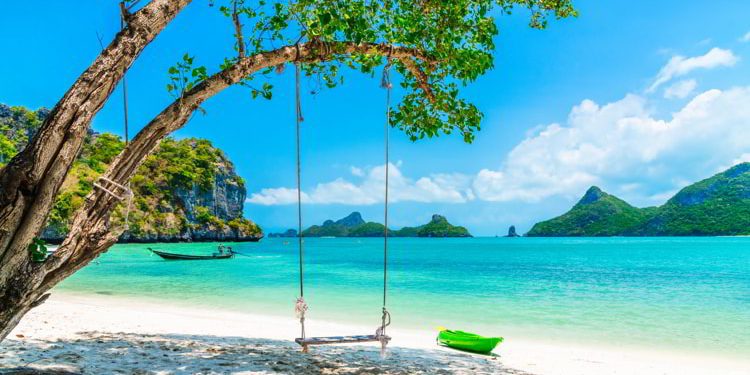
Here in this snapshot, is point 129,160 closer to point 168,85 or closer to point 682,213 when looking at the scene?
point 168,85

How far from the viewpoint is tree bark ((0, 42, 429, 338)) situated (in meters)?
3.63

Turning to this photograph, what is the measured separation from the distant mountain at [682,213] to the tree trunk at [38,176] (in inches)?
5703

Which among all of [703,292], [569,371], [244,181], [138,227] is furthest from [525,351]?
[244,181]

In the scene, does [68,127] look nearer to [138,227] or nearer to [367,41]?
[367,41]

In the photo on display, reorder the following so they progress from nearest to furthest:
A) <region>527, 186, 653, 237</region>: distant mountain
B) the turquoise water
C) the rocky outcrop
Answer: the turquoise water, the rocky outcrop, <region>527, 186, 653, 237</region>: distant mountain

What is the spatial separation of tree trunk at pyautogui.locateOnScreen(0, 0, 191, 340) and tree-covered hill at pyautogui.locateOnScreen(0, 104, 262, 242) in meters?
79.2

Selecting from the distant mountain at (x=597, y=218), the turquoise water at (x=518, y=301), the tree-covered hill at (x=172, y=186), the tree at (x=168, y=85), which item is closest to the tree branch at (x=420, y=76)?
the tree at (x=168, y=85)

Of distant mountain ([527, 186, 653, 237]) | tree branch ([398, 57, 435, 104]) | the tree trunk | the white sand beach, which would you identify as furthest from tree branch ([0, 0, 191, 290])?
distant mountain ([527, 186, 653, 237])

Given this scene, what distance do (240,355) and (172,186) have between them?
90.7 m

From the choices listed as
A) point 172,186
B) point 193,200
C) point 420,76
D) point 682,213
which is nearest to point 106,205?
point 420,76

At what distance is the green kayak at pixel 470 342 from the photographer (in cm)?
884

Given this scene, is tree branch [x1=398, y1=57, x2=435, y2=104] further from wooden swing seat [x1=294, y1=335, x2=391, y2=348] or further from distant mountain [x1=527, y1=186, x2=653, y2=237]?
distant mountain [x1=527, y1=186, x2=653, y2=237]

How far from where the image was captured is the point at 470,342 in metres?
8.98

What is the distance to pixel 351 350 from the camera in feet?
26.4
